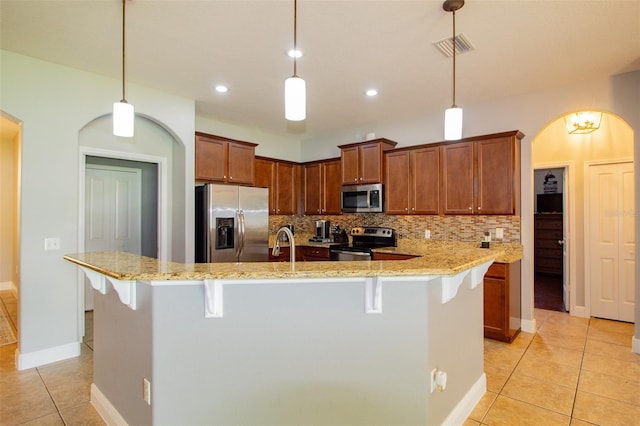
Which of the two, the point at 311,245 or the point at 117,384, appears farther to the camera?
the point at 311,245

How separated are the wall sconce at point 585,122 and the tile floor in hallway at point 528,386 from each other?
2.48m

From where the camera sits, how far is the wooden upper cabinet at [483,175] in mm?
3838

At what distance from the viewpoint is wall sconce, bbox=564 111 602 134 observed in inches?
169

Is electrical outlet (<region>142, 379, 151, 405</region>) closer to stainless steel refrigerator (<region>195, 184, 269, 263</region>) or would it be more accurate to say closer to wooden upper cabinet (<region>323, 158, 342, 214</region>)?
stainless steel refrigerator (<region>195, 184, 269, 263</region>)

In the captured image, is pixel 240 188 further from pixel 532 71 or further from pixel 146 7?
pixel 532 71

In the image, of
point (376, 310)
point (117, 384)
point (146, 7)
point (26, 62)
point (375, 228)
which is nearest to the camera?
point (376, 310)

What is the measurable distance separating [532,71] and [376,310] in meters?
2.95

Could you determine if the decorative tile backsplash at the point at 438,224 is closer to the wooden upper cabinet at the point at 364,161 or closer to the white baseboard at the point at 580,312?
the wooden upper cabinet at the point at 364,161

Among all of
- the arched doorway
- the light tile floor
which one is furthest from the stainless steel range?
the arched doorway

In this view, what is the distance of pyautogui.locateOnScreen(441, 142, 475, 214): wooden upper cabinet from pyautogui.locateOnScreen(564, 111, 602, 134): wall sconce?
1509 millimetres

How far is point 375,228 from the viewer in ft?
16.4

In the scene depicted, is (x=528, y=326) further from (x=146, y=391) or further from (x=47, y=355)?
(x=47, y=355)

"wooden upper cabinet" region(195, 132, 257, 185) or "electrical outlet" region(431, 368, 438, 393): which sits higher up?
"wooden upper cabinet" region(195, 132, 257, 185)

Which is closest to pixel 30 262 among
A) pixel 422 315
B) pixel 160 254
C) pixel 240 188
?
pixel 160 254
